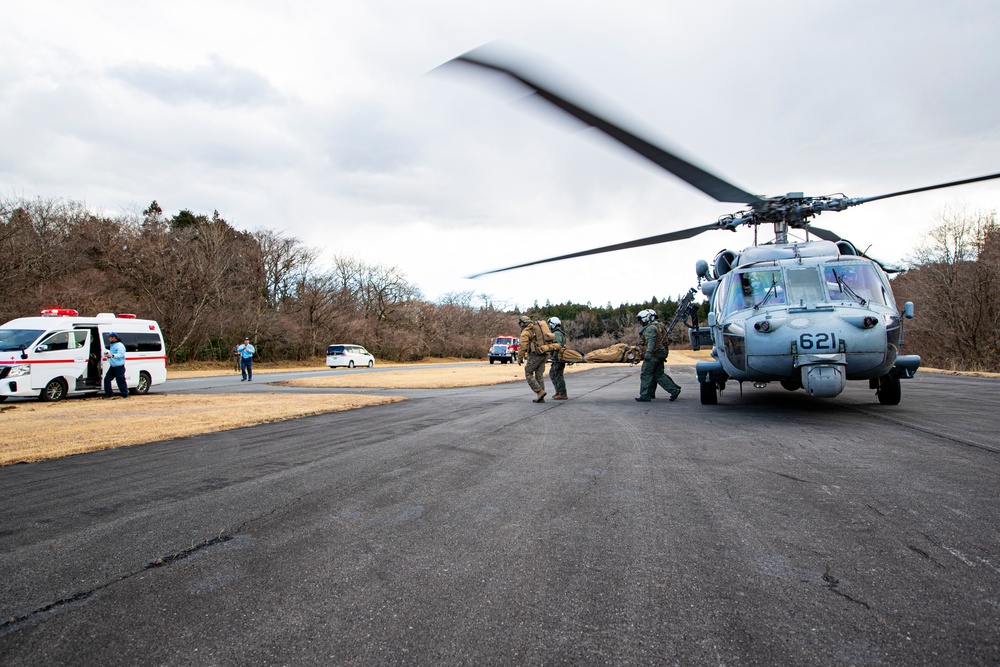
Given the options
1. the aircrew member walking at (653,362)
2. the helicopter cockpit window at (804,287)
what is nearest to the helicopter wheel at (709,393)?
the aircrew member walking at (653,362)

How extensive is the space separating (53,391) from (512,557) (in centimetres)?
1682

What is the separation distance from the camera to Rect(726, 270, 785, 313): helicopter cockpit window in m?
9.33

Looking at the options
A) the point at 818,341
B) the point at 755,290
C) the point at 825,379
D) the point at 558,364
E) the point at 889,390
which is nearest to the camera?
the point at 825,379

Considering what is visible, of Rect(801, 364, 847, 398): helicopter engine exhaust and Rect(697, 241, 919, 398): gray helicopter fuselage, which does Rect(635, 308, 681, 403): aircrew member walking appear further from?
Rect(801, 364, 847, 398): helicopter engine exhaust

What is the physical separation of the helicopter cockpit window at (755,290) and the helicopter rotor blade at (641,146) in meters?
1.56

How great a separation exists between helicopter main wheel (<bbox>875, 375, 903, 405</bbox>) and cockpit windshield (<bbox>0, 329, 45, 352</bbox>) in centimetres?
1970

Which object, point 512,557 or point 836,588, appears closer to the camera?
point 836,588

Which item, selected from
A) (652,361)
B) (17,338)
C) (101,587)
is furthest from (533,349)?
(17,338)

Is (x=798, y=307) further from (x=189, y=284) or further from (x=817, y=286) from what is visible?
(x=189, y=284)

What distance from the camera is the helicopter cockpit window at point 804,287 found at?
9004 mm

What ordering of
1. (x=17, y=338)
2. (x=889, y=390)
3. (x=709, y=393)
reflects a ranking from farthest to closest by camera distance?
(x=17, y=338) < (x=709, y=393) < (x=889, y=390)

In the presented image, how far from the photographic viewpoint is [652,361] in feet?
40.1

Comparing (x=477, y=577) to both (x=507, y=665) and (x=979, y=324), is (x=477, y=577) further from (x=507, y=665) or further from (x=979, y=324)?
(x=979, y=324)

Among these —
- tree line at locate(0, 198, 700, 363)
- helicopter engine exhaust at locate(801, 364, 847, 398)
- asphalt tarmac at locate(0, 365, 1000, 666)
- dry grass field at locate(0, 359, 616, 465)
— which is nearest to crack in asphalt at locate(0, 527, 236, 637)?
asphalt tarmac at locate(0, 365, 1000, 666)
